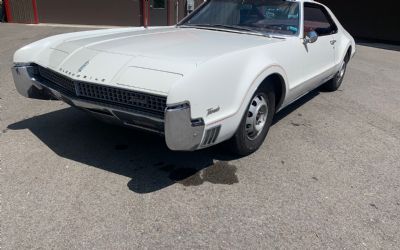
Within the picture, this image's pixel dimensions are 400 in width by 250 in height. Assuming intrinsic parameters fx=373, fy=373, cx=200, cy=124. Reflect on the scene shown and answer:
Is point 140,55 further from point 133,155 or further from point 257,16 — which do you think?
point 257,16

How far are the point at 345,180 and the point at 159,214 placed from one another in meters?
1.72

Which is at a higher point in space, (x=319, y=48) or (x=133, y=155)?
(x=319, y=48)

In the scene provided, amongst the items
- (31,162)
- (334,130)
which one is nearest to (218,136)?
(31,162)

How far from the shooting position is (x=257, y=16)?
4.29 m

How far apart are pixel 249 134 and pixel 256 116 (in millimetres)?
185

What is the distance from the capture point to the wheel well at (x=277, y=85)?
11.8 ft

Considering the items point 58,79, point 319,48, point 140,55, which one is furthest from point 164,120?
point 319,48

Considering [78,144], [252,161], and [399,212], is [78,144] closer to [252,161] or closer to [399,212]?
[252,161]

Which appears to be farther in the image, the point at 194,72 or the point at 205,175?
the point at 205,175

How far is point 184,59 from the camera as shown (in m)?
2.87

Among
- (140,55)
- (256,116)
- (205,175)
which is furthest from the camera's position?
(256,116)

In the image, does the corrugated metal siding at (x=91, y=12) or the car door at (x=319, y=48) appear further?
the corrugated metal siding at (x=91, y=12)

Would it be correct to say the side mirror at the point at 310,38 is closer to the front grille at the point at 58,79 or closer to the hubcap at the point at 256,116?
the hubcap at the point at 256,116

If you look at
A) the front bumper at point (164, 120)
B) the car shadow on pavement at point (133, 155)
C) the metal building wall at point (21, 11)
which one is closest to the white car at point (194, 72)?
the front bumper at point (164, 120)
